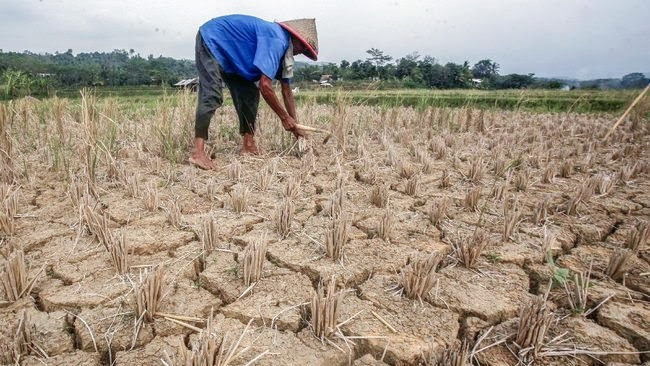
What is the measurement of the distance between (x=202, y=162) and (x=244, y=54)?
103 cm

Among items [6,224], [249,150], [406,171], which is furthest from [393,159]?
Answer: [6,224]

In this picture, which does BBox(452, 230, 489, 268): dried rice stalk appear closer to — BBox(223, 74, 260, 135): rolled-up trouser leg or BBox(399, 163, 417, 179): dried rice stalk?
BBox(399, 163, 417, 179): dried rice stalk

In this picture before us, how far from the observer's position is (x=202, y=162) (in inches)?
121

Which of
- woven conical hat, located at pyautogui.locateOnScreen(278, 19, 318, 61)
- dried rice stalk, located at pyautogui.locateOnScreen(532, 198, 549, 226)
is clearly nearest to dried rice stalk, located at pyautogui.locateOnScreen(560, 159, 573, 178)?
dried rice stalk, located at pyautogui.locateOnScreen(532, 198, 549, 226)

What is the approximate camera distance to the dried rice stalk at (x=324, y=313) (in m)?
1.21

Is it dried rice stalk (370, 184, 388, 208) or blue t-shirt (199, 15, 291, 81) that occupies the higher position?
blue t-shirt (199, 15, 291, 81)

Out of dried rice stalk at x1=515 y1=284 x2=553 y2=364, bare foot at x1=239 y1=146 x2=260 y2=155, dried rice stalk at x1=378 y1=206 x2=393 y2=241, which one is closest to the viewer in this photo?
dried rice stalk at x1=515 y1=284 x2=553 y2=364

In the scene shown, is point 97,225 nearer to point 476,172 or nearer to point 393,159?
point 393,159

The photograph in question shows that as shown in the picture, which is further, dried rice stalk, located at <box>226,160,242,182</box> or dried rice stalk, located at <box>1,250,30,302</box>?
dried rice stalk, located at <box>226,160,242,182</box>

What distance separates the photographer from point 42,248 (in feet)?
5.66

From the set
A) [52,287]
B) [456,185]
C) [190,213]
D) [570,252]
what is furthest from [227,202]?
[570,252]

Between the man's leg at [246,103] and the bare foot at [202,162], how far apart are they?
0.52 metres

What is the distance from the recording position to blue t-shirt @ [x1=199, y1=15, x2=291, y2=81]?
3.12 metres

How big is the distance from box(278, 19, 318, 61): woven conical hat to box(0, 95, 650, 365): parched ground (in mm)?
1010
